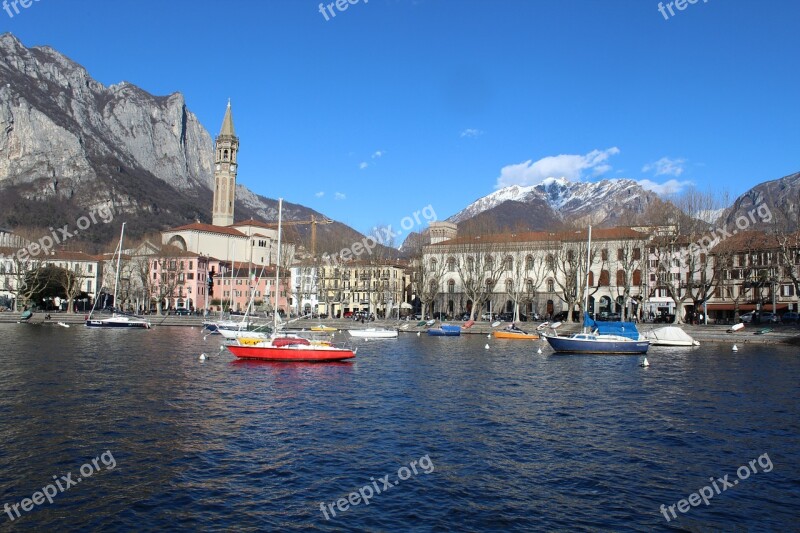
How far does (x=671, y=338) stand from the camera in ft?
190

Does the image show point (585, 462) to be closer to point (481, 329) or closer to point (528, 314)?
point (481, 329)

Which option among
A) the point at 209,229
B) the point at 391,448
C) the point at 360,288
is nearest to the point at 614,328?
the point at 391,448

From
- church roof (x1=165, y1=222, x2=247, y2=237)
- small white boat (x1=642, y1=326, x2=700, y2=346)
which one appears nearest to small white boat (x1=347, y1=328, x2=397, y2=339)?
small white boat (x1=642, y1=326, x2=700, y2=346)

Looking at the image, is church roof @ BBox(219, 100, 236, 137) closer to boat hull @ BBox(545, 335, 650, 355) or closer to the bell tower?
the bell tower

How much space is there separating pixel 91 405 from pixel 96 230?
176357 mm

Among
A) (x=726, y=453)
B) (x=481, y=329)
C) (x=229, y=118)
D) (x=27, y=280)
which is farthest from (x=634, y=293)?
(x=229, y=118)

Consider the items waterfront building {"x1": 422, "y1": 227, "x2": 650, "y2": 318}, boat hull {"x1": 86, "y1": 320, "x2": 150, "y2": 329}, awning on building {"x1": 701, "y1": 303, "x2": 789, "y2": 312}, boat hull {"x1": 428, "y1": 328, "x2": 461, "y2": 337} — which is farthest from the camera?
waterfront building {"x1": 422, "y1": 227, "x2": 650, "y2": 318}

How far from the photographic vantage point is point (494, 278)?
86875mm

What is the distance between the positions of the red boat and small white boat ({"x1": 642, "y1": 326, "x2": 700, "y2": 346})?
3345cm

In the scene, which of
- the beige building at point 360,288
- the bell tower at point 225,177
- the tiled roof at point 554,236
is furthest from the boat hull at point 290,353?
the bell tower at point 225,177

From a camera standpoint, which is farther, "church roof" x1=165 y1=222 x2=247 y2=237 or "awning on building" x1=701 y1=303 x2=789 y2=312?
"church roof" x1=165 y1=222 x2=247 y2=237

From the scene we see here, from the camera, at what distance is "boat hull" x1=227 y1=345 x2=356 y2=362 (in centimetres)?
3634

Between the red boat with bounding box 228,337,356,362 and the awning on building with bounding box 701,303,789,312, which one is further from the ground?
the awning on building with bounding box 701,303,789,312

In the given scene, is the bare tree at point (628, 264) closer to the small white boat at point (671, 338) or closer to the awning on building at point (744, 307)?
the small white boat at point (671, 338)
